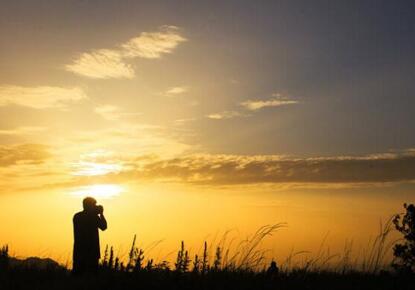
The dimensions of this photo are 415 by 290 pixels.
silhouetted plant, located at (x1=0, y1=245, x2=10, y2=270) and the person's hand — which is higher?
the person's hand

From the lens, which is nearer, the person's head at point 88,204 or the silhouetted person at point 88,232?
the silhouetted person at point 88,232

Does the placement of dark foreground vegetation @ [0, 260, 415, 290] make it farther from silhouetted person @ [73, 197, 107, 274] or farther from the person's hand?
the person's hand

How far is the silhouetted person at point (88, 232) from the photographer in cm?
1390

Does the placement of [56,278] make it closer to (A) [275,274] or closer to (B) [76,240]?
(B) [76,240]

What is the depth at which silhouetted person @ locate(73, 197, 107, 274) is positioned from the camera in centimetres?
1390

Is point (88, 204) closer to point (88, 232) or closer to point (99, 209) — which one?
point (99, 209)

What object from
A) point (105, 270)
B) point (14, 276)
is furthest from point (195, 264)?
point (14, 276)

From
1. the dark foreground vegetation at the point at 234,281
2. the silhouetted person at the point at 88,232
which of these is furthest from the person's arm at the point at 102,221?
the dark foreground vegetation at the point at 234,281

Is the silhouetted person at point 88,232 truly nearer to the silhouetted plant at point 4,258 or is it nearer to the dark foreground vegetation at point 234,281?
the silhouetted plant at point 4,258

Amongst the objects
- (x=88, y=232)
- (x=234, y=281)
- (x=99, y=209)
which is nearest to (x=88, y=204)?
(x=99, y=209)

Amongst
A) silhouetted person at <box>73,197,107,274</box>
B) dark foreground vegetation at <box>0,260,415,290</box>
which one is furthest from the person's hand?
dark foreground vegetation at <box>0,260,415,290</box>

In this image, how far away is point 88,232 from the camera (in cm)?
1417

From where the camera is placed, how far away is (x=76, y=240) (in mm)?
14164

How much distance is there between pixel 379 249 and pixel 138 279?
4678mm
